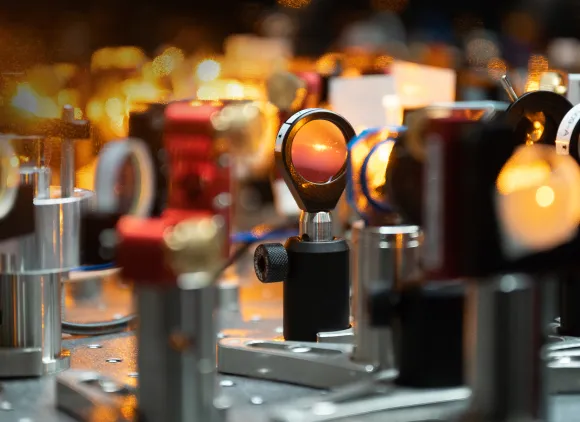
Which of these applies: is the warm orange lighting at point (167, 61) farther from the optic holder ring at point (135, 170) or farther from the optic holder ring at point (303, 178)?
the optic holder ring at point (135, 170)

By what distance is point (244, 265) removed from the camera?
41.9 inches

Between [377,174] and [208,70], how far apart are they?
126 centimetres

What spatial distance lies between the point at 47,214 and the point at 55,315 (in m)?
0.08

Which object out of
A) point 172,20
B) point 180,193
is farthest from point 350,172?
point 172,20

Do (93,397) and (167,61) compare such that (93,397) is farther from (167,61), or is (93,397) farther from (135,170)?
(167,61)

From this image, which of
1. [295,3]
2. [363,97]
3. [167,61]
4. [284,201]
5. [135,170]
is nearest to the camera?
[135,170]

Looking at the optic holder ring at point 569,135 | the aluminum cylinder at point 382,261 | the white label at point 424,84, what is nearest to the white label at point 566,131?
the optic holder ring at point 569,135

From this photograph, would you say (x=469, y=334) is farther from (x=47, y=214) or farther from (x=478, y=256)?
(x=47, y=214)

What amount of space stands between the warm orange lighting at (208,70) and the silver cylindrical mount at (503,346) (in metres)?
1.19

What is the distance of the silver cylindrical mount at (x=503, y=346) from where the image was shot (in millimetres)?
481

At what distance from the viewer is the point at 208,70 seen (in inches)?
73.4

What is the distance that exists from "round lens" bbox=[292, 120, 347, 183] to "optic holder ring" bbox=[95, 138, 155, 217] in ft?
0.56

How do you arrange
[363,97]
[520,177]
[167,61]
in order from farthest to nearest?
[167,61]
[363,97]
[520,177]

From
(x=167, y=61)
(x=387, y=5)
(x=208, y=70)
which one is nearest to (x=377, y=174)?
(x=208, y=70)
